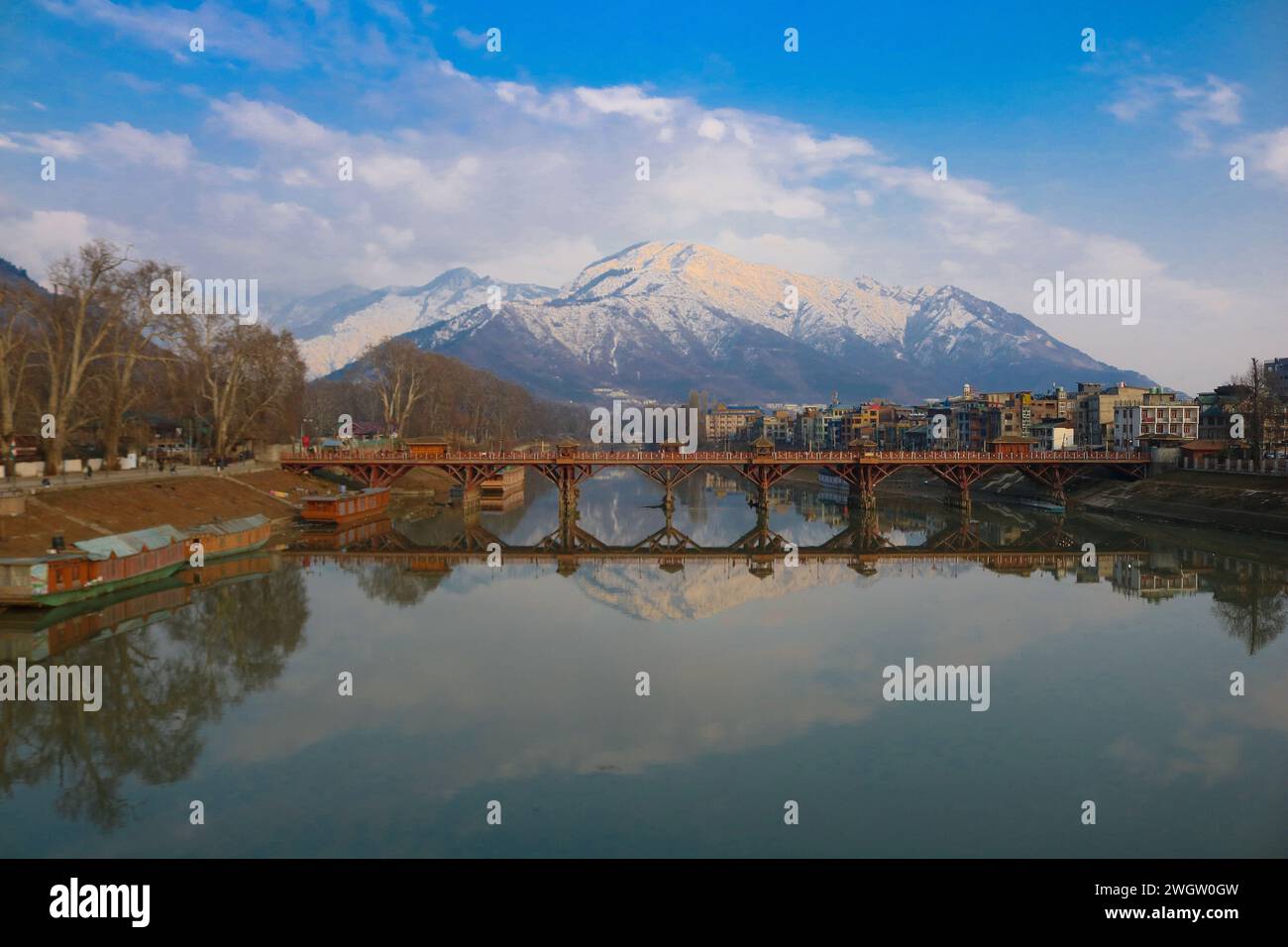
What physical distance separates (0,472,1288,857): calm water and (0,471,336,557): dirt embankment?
9.13 m

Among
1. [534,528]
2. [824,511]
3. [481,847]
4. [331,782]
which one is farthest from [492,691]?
[824,511]

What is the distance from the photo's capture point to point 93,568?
37344 millimetres

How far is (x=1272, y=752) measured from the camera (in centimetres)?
2239

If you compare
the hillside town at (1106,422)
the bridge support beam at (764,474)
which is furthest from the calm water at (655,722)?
the hillside town at (1106,422)

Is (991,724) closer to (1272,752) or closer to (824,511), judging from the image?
(1272,752)

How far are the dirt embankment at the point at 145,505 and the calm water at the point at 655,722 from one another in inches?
360

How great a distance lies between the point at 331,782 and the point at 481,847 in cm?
493

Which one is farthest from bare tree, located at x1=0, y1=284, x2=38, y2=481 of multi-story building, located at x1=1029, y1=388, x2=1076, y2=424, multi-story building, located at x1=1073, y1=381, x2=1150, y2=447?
multi-story building, located at x1=1029, y1=388, x2=1076, y2=424

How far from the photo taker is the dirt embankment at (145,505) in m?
43.5

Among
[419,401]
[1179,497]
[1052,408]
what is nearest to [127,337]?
[419,401]

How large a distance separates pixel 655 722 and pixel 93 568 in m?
26.3

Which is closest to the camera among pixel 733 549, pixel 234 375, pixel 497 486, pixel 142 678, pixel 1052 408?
pixel 142 678

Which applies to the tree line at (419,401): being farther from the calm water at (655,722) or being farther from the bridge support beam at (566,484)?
the calm water at (655,722)

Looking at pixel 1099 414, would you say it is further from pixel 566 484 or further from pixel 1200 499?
pixel 566 484
